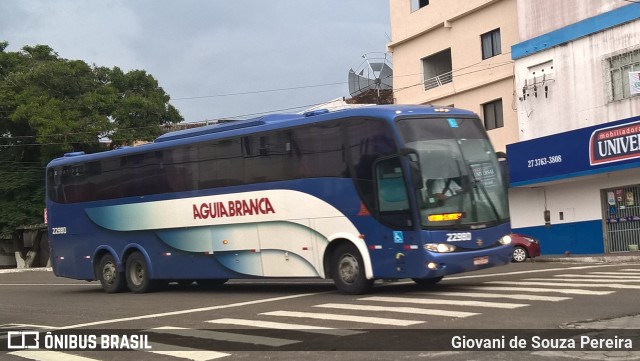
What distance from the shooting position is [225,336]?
1030cm

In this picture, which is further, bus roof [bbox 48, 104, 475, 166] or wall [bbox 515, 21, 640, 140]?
wall [bbox 515, 21, 640, 140]

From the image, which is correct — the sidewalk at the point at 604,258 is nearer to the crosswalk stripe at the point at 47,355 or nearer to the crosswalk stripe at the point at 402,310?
the crosswalk stripe at the point at 402,310

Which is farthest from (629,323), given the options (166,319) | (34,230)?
(34,230)

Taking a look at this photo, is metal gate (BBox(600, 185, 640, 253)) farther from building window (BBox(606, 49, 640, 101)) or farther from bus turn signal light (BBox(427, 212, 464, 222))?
bus turn signal light (BBox(427, 212, 464, 222))

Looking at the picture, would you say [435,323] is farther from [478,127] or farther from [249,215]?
[249,215]

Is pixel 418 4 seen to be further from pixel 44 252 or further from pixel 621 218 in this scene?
→ pixel 44 252

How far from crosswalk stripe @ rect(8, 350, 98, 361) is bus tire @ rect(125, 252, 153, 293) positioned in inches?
349

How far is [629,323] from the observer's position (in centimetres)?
958

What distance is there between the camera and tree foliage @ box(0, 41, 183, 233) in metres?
42.6

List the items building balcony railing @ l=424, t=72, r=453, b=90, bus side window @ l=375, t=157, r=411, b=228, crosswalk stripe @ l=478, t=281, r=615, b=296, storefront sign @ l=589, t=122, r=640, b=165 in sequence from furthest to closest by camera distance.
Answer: building balcony railing @ l=424, t=72, r=453, b=90
storefront sign @ l=589, t=122, r=640, b=165
bus side window @ l=375, t=157, r=411, b=228
crosswalk stripe @ l=478, t=281, r=615, b=296

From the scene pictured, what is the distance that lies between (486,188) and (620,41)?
604 inches

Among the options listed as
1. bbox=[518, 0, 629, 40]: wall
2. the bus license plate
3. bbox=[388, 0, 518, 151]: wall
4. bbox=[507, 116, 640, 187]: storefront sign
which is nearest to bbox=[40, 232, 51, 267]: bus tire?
bbox=[388, 0, 518, 151]: wall

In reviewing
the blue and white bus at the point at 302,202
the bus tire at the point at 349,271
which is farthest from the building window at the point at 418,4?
the bus tire at the point at 349,271

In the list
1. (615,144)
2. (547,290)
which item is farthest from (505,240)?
→ (615,144)
